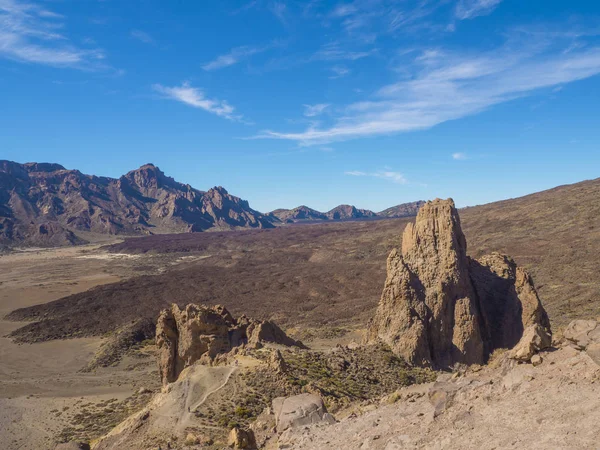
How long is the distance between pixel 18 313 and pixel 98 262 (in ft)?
249

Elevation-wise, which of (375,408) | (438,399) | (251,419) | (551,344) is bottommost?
(251,419)

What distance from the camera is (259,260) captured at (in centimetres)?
12144

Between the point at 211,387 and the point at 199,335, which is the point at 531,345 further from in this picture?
the point at 199,335

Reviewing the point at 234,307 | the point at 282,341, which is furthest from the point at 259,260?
the point at 282,341

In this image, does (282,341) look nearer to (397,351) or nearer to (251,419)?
(397,351)

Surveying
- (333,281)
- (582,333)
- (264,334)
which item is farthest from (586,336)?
(333,281)

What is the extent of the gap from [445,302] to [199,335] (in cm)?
1347

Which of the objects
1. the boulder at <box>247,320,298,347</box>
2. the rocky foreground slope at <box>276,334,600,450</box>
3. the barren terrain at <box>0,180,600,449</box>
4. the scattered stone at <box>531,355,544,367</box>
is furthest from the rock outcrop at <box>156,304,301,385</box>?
the scattered stone at <box>531,355,544,367</box>

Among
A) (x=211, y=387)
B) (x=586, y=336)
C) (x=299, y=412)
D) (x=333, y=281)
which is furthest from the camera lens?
(x=333, y=281)

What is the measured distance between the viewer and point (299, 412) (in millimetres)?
13422

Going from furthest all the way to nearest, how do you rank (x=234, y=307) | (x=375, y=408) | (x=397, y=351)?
1. (x=234, y=307)
2. (x=397, y=351)
3. (x=375, y=408)

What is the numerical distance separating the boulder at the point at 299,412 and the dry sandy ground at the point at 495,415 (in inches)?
38.9

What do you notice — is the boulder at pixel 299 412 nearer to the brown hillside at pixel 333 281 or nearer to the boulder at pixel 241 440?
the boulder at pixel 241 440

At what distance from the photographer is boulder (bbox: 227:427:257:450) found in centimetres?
1259
